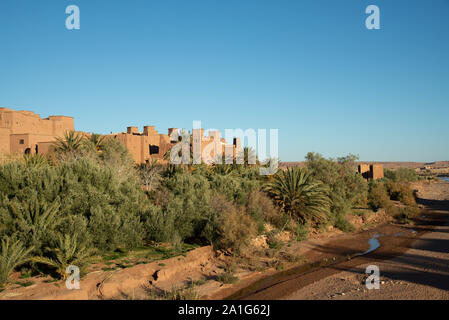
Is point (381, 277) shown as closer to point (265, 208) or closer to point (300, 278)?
point (300, 278)

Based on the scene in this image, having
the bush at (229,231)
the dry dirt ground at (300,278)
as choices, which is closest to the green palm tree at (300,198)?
the dry dirt ground at (300,278)

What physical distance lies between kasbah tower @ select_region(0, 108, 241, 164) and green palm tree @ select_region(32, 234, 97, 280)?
20.2m

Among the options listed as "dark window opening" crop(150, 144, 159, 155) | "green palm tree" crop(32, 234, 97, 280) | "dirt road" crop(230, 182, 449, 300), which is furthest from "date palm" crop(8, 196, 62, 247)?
"dark window opening" crop(150, 144, 159, 155)

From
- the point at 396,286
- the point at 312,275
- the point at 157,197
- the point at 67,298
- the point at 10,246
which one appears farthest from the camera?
the point at 157,197

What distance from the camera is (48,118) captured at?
3450cm

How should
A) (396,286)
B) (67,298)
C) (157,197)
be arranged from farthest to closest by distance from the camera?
(157,197), (396,286), (67,298)

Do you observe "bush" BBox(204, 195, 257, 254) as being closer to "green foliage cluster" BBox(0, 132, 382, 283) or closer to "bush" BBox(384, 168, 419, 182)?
"green foliage cluster" BBox(0, 132, 382, 283)

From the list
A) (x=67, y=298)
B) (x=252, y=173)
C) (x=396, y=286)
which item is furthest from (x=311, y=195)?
(x=67, y=298)

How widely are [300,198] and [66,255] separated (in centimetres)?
1121

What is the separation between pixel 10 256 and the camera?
7277 millimetres

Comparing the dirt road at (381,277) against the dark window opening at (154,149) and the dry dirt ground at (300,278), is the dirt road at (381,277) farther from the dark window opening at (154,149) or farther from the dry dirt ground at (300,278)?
the dark window opening at (154,149)

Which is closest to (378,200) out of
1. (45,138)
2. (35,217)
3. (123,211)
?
(123,211)

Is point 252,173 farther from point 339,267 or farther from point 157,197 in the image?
point 339,267

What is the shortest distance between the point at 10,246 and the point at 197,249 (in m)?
5.49
